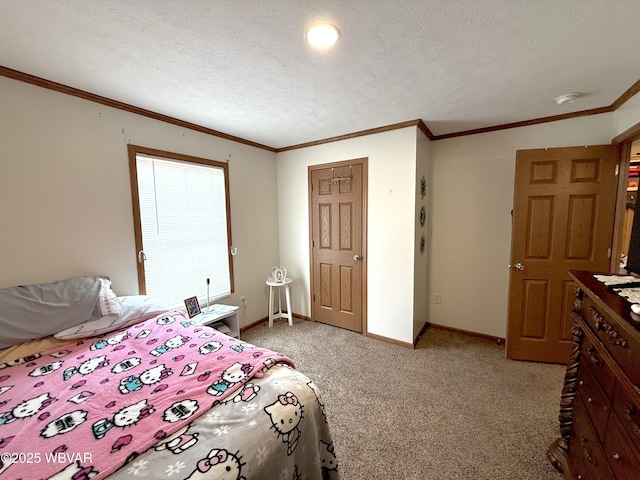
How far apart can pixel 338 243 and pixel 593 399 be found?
2.42 m

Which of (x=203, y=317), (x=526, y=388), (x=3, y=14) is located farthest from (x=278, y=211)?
(x=526, y=388)

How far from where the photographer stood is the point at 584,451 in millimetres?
1182

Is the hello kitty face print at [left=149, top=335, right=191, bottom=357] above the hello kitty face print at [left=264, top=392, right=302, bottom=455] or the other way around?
above

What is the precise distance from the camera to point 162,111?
231 cm

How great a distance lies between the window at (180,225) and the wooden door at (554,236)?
122 inches

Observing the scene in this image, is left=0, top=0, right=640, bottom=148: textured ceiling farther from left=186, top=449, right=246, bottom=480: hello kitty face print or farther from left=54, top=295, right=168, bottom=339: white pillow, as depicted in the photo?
left=186, top=449, right=246, bottom=480: hello kitty face print

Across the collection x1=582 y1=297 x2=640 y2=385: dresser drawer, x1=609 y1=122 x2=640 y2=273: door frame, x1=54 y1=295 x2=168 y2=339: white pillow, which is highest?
x1=609 y1=122 x2=640 y2=273: door frame

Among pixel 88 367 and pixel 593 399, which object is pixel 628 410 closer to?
pixel 593 399

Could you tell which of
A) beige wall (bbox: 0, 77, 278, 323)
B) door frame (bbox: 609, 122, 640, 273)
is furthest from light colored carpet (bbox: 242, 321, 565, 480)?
beige wall (bbox: 0, 77, 278, 323)

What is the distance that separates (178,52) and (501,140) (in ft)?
10.0

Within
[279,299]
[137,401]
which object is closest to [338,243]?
[279,299]

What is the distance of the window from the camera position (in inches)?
91.0

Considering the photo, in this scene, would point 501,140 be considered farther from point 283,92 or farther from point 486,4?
point 283,92

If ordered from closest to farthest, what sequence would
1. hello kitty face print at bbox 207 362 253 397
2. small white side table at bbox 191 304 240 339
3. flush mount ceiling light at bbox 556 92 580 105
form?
hello kitty face print at bbox 207 362 253 397 → flush mount ceiling light at bbox 556 92 580 105 → small white side table at bbox 191 304 240 339
